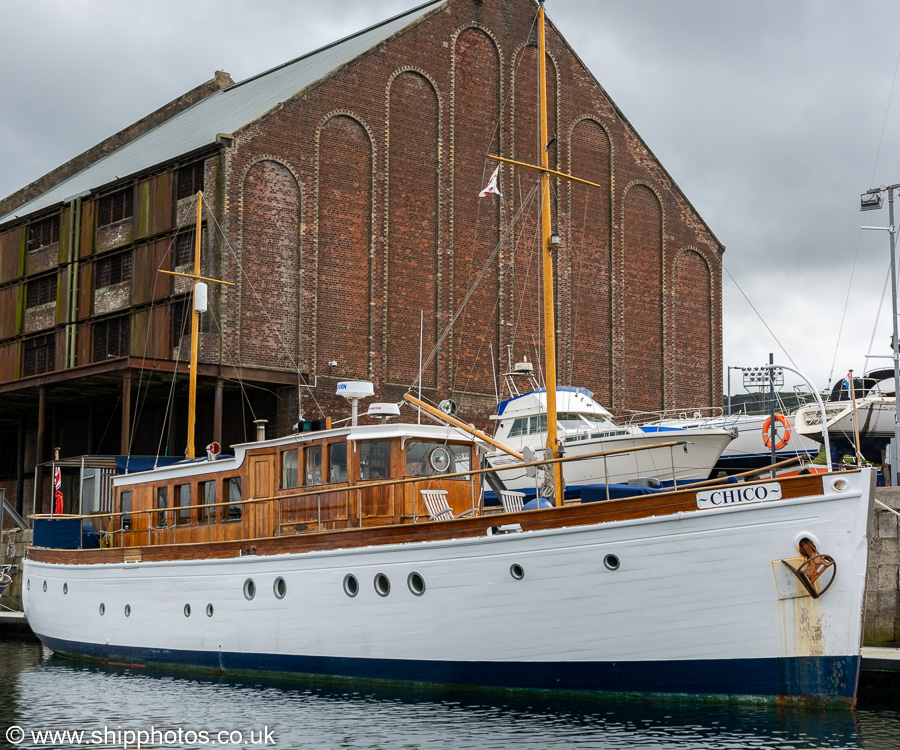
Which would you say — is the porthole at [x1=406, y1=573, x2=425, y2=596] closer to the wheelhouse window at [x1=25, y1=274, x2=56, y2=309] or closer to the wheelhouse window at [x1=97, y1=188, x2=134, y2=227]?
the wheelhouse window at [x1=97, y1=188, x2=134, y2=227]

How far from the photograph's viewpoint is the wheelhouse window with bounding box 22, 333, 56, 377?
40.2m

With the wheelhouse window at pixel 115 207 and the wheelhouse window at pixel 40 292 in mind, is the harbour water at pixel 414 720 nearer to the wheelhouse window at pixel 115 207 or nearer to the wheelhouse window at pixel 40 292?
the wheelhouse window at pixel 115 207

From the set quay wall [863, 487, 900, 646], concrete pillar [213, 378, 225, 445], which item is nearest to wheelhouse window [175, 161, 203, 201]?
concrete pillar [213, 378, 225, 445]

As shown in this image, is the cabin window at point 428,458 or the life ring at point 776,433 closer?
the cabin window at point 428,458

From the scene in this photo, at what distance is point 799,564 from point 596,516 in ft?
8.57

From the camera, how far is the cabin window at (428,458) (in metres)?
18.1

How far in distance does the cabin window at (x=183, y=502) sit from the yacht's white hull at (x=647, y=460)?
926 centimetres

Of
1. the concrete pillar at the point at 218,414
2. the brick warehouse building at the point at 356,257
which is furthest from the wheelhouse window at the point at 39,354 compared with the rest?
the concrete pillar at the point at 218,414

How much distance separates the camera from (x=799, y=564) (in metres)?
13.8

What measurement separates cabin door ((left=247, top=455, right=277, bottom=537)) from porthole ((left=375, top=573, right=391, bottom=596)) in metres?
3.08

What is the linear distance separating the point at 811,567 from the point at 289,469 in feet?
29.5

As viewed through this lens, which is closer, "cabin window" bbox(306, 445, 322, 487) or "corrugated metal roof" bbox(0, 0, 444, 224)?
"cabin window" bbox(306, 445, 322, 487)

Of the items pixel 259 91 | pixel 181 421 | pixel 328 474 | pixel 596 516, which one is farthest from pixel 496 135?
pixel 596 516

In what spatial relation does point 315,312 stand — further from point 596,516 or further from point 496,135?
point 596,516
